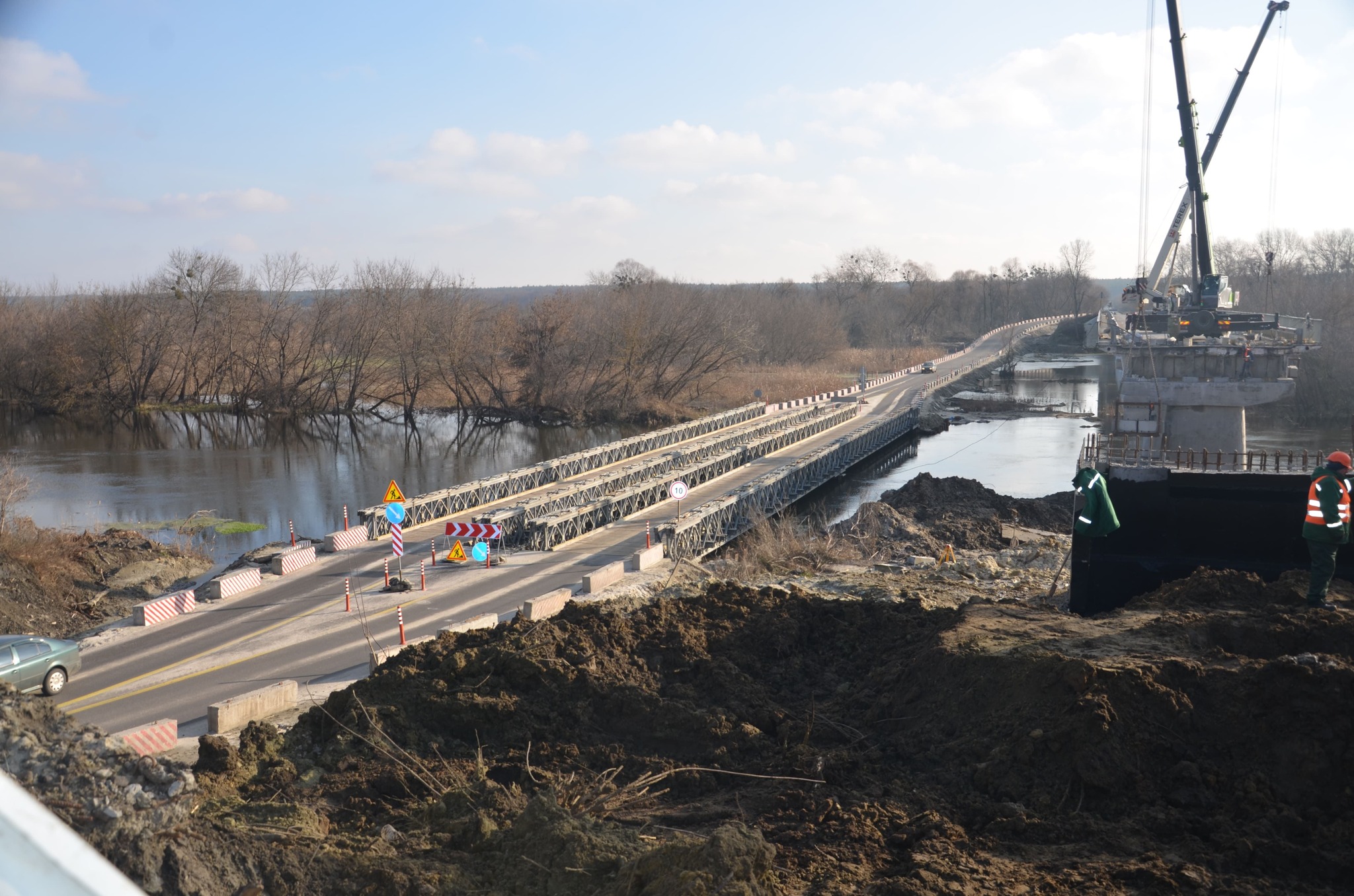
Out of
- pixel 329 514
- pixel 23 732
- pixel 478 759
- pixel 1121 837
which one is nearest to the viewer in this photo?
pixel 23 732

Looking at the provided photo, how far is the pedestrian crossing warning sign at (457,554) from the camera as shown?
22.7m

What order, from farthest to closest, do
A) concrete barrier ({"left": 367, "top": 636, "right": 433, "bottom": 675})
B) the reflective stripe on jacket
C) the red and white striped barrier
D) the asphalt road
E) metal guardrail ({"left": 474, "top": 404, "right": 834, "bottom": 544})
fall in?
metal guardrail ({"left": 474, "top": 404, "right": 834, "bottom": 544})
the red and white striped barrier
the asphalt road
concrete barrier ({"left": 367, "top": 636, "right": 433, "bottom": 675})
the reflective stripe on jacket

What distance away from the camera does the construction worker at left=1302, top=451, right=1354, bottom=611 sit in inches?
435

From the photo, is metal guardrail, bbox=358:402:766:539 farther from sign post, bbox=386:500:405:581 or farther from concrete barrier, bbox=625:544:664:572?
concrete barrier, bbox=625:544:664:572

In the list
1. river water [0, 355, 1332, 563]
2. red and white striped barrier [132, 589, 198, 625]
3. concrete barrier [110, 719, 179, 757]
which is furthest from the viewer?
river water [0, 355, 1332, 563]

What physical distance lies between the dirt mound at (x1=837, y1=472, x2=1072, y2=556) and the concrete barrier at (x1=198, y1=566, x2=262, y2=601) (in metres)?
15.4

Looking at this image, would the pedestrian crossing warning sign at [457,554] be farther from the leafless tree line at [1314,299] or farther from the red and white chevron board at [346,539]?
the leafless tree line at [1314,299]

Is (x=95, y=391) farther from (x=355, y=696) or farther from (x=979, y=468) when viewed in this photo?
(x=355, y=696)

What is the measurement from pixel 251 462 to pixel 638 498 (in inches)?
1059

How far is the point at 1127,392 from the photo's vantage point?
2581cm

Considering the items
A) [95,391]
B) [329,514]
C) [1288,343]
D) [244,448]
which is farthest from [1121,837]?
[95,391]

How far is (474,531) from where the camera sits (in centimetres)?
2292

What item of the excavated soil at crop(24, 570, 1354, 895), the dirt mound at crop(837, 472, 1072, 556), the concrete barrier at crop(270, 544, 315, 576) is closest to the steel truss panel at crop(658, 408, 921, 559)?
the dirt mound at crop(837, 472, 1072, 556)

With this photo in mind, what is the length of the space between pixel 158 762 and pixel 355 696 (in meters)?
2.96
